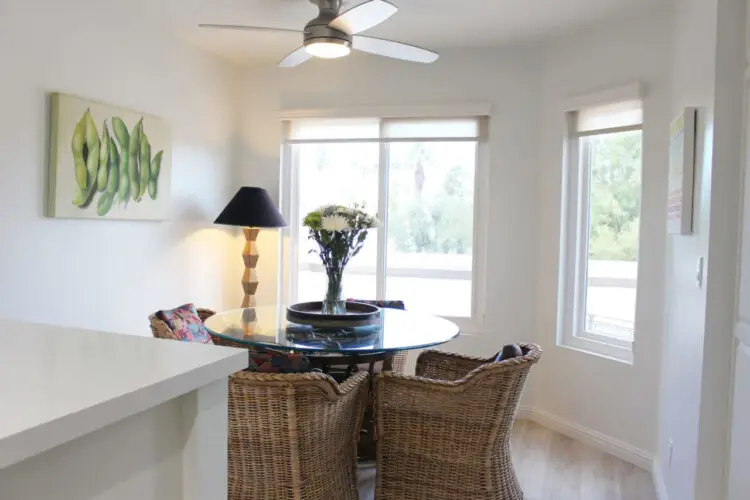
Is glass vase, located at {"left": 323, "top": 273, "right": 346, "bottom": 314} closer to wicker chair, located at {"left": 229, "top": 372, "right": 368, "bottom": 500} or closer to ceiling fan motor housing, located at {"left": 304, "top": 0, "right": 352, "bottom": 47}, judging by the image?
wicker chair, located at {"left": 229, "top": 372, "right": 368, "bottom": 500}

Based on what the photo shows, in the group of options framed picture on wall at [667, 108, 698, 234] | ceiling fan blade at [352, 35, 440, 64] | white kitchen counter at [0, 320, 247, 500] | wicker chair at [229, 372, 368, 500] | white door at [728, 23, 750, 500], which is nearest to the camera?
white kitchen counter at [0, 320, 247, 500]

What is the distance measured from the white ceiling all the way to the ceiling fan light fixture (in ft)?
1.55

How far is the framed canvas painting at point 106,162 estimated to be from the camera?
9.56ft

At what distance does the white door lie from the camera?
5.88 feet

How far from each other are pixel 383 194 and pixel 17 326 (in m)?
3.19

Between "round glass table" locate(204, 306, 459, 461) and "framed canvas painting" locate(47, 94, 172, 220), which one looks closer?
"round glass table" locate(204, 306, 459, 461)

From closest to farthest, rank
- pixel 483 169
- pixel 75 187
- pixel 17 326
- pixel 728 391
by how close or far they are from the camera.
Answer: pixel 17 326, pixel 728 391, pixel 75 187, pixel 483 169

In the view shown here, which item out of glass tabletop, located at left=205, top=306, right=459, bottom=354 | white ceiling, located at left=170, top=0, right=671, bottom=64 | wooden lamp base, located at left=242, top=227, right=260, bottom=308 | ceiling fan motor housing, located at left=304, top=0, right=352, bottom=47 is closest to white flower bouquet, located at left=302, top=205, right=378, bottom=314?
glass tabletop, located at left=205, top=306, right=459, bottom=354

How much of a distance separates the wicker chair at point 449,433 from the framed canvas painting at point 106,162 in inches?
71.7

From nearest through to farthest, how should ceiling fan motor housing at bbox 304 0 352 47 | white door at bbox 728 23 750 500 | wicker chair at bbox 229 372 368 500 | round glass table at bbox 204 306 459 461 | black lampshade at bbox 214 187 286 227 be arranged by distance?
white door at bbox 728 23 750 500 < wicker chair at bbox 229 372 368 500 < round glass table at bbox 204 306 459 461 < ceiling fan motor housing at bbox 304 0 352 47 < black lampshade at bbox 214 187 286 227

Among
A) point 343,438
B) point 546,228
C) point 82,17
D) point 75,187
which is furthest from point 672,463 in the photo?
point 82,17

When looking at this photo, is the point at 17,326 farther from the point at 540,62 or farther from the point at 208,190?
the point at 540,62

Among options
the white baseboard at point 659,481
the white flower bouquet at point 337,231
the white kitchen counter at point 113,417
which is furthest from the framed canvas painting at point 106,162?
the white baseboard at point 659,481

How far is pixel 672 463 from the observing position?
8.48 feet
